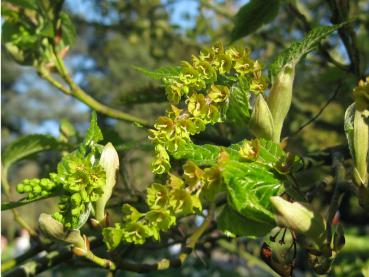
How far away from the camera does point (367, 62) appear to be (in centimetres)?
182

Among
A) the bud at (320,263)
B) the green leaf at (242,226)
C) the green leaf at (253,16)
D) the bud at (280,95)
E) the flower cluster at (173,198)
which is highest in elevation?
the green leaf at (253,16)

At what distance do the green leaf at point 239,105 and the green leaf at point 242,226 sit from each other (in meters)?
0.18

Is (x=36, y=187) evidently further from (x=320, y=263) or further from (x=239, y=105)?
(x=320, y=263)

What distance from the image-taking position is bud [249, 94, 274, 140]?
849 millimetres

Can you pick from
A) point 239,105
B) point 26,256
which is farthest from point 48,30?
point 239,105

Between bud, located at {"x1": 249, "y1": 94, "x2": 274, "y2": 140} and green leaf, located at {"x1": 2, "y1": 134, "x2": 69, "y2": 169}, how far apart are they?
72 centimetres

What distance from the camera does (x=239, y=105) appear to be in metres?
0.88

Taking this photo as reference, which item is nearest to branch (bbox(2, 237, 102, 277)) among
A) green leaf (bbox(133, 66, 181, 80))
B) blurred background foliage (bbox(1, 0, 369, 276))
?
blurred background foliage (bbox(1, 0, 369, 276))

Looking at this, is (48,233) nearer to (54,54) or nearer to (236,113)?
(236,113)

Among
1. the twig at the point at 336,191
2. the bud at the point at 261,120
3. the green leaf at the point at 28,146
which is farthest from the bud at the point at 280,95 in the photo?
the green leaf at the point at 28,146

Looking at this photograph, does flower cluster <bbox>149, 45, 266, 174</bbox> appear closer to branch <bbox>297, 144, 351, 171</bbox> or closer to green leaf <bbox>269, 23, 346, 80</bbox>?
green leaf <bbox>269, 23, 346, 80</bbox>

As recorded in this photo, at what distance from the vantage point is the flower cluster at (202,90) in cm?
78

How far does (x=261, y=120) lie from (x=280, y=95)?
0.18 feet

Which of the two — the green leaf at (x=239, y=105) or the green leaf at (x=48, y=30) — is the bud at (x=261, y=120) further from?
the green leaf at (x=48, y=30)
